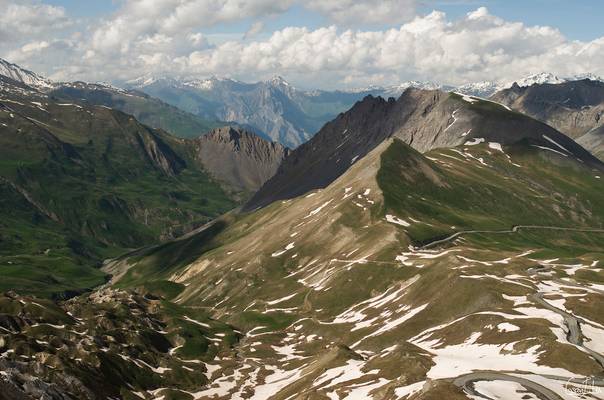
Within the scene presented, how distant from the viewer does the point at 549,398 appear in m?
106

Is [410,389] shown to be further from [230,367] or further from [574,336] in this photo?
[230,367]

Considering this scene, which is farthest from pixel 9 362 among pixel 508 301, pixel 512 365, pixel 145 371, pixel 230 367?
pixel 508 301

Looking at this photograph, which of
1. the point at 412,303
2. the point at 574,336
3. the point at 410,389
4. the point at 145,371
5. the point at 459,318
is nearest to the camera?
the point at 410,389

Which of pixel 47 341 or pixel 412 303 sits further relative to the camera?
pixel 412 303

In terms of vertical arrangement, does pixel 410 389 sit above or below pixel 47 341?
below

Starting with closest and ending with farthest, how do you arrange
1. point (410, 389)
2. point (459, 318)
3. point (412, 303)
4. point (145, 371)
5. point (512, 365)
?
point (410, 389) → point (512, 365) → point (459, 318) → point (145, 371) → point (412, 303)

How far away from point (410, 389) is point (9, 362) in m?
86.5

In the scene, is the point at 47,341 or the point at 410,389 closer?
the point at 410,389

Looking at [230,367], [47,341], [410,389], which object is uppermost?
[47,341]

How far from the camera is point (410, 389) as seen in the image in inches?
4648

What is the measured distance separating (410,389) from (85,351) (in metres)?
94.7

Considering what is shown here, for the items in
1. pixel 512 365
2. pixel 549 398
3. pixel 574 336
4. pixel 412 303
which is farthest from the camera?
pixel 412 303

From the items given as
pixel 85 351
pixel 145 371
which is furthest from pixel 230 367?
pixel 85 351

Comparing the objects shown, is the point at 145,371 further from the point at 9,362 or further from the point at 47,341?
the point at 9,362
